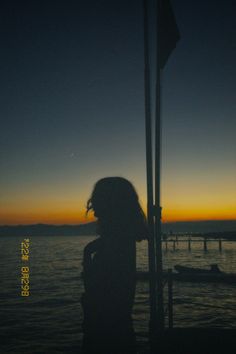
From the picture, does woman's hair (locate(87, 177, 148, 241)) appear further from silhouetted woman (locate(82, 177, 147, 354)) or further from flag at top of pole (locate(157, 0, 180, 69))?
flag at top of pole (locate(157, 0, 180, 69))

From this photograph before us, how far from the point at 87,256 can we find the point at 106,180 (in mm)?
591

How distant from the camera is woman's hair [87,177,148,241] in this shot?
2.67 metres

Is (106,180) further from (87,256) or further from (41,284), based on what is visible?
(41,284)

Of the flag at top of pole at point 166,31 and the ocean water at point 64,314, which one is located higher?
the flag at top of pole at point 166,31

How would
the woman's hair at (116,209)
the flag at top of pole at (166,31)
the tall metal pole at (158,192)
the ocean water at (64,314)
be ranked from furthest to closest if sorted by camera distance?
the ocean water at (64,314), the flag at top of pole at (166,31), the tall metal pole at (158,192), the woman's hair at (116,209)

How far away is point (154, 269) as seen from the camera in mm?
3979

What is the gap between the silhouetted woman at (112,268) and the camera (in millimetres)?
2451

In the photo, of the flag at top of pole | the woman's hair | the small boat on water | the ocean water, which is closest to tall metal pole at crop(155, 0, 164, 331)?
the flag at top of pole

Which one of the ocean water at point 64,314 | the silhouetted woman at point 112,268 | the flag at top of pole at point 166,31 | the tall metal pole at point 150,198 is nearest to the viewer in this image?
the silhouetted woman at point 112,268

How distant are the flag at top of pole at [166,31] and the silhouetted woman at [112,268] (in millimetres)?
2796

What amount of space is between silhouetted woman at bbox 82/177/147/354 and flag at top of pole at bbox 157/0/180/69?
2.80 metres

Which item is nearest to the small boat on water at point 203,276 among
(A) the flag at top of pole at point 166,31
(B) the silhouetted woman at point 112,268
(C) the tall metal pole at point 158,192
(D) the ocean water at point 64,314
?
(D) the ocean water at point 64,314

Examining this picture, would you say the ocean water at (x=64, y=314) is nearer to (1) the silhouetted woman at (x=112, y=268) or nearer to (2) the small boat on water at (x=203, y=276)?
(2) the small boat on water at (x=203, y=276)

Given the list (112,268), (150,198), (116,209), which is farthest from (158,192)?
(112,268)
